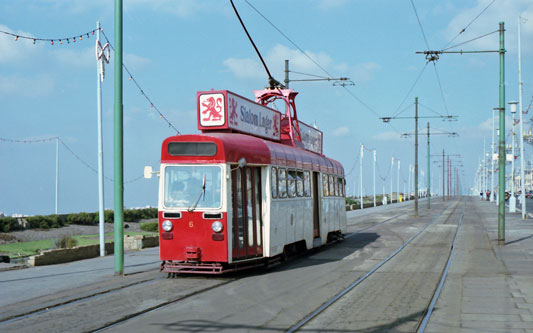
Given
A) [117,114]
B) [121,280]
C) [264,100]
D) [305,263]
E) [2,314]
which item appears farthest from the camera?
[264,100]

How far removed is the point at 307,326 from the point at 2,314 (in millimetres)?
4689

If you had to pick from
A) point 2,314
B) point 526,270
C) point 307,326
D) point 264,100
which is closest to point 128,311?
point 2,314

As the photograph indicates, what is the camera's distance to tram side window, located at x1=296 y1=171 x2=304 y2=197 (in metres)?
17.9

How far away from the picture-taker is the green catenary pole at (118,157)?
14.5 m

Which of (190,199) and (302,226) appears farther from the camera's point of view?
(302,226)

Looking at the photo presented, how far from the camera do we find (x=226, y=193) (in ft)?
44.5

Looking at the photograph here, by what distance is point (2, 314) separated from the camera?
31.9 ft

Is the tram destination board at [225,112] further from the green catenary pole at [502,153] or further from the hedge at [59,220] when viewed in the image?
the hedge at [59,220]

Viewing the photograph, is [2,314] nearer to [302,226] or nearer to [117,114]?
[117,114]

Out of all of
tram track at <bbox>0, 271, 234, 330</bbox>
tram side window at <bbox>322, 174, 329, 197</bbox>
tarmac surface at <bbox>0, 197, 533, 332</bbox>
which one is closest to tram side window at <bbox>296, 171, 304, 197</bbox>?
tarmac surface at <bbox>0, 197, 533, 332</bbox>

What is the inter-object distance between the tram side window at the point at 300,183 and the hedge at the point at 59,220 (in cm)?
2665

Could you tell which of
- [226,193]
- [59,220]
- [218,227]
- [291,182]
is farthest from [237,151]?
[59,220]

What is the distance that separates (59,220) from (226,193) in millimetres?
35362

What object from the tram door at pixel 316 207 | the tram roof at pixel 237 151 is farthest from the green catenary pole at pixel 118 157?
the tram door at pixel 316 207
